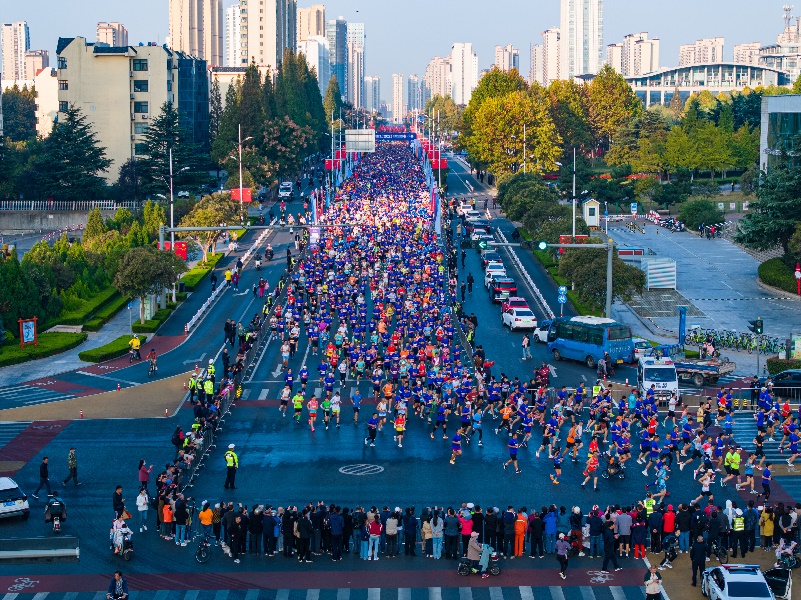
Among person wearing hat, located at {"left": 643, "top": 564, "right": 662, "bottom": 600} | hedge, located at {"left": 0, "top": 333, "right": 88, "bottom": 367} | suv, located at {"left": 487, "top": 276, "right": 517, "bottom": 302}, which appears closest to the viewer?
person wearing hat, located at {"left": 643, "top": 564, "right": 662, "bottom": 600}

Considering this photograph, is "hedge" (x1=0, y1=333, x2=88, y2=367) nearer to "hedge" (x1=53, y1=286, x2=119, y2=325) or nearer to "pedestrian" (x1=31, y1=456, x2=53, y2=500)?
"hedge" (x1=53, y1=286, x2=119, y2=325)

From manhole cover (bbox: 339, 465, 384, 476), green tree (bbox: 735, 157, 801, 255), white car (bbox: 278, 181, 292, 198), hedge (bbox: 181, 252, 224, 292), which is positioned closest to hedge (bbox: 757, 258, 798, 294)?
green tree (bbox: 735, 157, 801, 255)

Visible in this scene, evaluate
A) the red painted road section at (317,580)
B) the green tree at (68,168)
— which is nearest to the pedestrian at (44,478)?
the red painted road section at (317,580)

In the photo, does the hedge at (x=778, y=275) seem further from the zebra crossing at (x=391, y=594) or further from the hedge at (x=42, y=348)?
the zebra crossing at (x=391, y=594)

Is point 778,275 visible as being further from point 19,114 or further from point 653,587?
point 19,114

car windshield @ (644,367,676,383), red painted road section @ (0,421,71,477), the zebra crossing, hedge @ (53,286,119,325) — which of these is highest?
hedge @ (53,286,119,325)

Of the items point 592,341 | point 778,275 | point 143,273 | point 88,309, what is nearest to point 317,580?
point 592,341
